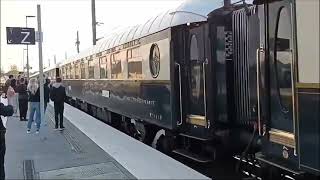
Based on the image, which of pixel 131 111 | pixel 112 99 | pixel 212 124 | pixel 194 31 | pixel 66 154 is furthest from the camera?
pixel 112 99

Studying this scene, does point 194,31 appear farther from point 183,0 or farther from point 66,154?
point 66,154

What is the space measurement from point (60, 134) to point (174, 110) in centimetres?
559

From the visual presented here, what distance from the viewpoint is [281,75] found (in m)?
6.64

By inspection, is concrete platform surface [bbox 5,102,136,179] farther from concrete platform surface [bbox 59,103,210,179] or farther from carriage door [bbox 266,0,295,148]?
carriage door [bbox 266,0,295,148]

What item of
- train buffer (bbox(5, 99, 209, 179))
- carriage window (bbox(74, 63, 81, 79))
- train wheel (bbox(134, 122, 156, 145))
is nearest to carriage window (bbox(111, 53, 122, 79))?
train buffer (bbox(5, 99, 209, 179))

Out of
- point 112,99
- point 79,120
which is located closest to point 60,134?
point 112,99

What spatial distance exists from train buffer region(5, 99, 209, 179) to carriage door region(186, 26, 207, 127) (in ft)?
3.21

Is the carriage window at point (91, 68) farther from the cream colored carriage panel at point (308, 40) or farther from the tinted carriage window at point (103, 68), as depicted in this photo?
the cream colored carriage panel at point (308, 40)

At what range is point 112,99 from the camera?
1814cm

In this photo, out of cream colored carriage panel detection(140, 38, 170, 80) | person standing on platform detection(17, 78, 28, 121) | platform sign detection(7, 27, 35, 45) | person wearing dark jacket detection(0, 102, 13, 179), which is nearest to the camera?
person wearing dark jacket detection(0, 102, 13, 179)

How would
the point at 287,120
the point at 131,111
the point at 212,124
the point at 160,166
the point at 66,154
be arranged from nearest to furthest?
1. the point at 287,120
2. the point at 160,166
3. the point at 212,124
4. the point at 66,154
5. the point at 131,111

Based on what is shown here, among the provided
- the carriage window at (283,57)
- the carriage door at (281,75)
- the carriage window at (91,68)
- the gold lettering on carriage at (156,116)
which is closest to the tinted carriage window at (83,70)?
the carriage window at (91,68)

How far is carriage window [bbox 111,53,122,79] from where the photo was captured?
1661 cm

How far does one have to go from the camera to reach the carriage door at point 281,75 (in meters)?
6.39
